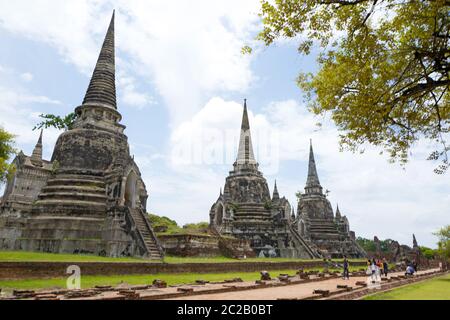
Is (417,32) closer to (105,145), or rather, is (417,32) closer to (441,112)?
(441,112)

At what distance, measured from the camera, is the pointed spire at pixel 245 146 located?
125 ft

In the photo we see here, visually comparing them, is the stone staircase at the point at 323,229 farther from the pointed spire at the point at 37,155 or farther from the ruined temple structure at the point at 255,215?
the pointed spire at the point at 37,155

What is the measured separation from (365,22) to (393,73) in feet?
5.35

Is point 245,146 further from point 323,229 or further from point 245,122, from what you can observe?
point 323,229

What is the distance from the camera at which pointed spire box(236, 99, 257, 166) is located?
125 feet

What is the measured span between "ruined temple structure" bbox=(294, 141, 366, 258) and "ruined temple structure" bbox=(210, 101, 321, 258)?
7.76m

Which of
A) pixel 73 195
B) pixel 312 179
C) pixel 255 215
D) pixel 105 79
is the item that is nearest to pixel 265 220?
pixel 255 215

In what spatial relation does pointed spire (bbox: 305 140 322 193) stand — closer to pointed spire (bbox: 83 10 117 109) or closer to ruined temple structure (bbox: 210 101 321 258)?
ruined temple structure (bbox: 210 101 321 258)

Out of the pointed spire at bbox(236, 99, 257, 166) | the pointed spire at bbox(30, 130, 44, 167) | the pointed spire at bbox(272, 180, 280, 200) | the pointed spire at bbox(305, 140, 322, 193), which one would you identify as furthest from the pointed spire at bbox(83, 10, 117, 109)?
the pointed spire at bbox(305, 140, 322, 193)

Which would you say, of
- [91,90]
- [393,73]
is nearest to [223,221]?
[91,90]

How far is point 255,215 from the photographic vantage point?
33.7m

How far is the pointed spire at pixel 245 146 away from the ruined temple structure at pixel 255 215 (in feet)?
0.38

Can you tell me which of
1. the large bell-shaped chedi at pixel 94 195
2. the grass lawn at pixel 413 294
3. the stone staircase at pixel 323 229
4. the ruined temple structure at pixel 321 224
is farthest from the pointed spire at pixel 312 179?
the grass lawn at pixel 413 294

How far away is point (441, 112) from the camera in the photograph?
10242 mm
